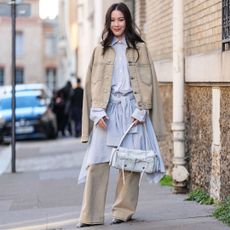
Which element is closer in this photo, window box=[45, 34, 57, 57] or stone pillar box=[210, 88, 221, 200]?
stone pillar box=[210, 88, 221, 200]

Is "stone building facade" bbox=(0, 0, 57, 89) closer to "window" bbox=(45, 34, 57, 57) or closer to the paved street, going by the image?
"window" bbox=(45, 34, 57, 57)

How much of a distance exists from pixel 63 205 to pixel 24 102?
15006 millimetres

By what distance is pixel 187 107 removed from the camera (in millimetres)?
9562

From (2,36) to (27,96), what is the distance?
36421 mm

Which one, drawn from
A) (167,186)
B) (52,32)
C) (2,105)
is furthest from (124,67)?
(52,32)

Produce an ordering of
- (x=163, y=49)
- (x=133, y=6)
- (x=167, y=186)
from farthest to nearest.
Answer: (x=133, y=6)
(x=163, y=49)
(x=167, y=186)

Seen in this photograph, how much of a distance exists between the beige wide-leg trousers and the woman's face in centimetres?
123

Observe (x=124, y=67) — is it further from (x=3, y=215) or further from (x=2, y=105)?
(x=2, y=105)

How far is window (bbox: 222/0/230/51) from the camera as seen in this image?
26.1ft

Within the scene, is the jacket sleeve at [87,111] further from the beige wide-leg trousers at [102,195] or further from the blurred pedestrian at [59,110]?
the blurred pedestrian at [59,110]

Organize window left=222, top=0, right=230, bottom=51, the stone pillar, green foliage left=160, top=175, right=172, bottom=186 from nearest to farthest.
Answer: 1. window left=222, top=0, right=230, bottom=51
2. the stone pillar
3. green foliage left=160, top=175, right=172, bottom=186

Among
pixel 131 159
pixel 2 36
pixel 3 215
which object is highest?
pixel 2 36

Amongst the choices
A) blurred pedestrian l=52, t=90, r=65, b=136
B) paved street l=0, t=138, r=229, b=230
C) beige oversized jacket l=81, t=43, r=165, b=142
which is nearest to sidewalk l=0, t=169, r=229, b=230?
paved street l=0, t=138, r=229, b=230

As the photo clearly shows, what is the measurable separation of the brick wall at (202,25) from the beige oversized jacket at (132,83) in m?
1.23
